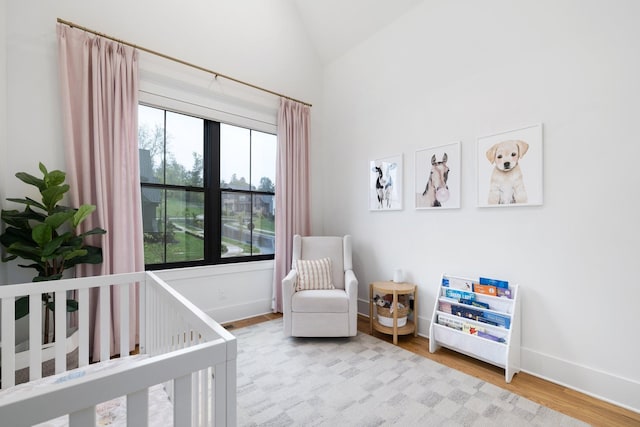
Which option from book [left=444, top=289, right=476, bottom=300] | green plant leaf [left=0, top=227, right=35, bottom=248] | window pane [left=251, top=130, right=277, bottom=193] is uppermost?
window pane [left=251, top=130, right=277, bottom=193]

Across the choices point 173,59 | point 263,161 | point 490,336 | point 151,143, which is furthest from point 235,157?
point 490,336

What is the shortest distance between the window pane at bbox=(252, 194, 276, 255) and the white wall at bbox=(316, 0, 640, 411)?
1388mm

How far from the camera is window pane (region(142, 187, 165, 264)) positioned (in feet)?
8.68

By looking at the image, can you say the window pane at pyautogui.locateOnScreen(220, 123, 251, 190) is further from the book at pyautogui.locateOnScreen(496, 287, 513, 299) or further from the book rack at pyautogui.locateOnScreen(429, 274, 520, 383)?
the book at pyautogui.locateOnScreen(496, 287, 513, 299)

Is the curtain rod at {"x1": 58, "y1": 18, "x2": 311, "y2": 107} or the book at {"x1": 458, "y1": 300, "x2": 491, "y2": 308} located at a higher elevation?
the curtain rod at {"x1": 58, "y1": 18, "x2": 311, "y2": 107}

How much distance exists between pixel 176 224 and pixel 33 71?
1504mm

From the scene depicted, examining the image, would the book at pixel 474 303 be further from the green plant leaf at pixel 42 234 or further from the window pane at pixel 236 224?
the green plant leaf at pixel 42 234

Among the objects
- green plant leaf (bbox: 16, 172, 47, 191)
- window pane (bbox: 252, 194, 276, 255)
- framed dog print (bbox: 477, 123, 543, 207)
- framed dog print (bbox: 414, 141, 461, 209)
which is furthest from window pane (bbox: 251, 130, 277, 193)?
framed dog print (bbox: 477, 123, 543, 207)

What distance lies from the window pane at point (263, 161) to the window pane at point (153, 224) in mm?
1003

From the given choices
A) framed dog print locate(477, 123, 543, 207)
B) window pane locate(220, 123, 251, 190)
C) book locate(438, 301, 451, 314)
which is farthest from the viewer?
window pane locate(220, 123, 251, 190)

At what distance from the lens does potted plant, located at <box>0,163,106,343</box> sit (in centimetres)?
175

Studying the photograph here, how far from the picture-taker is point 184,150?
9.43ft

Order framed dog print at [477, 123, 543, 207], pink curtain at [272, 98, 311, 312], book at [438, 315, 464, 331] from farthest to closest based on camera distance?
pink curtain at [272, 98, 311, 312] → book at [438, 315, 464, 331] → framed dog print at [477, 123, 543, 207]

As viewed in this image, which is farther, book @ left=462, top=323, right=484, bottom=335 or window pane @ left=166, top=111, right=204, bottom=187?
window pane @ left=166, top=111, right=204, bottom=187
